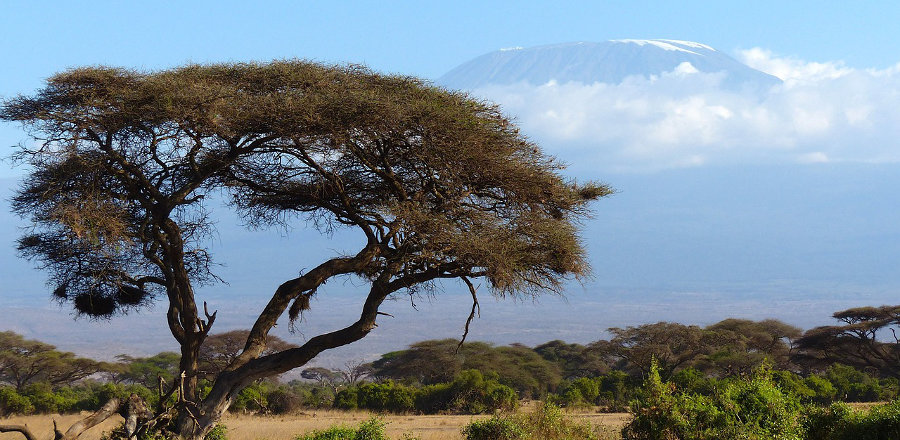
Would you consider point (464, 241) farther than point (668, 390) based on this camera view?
Yes

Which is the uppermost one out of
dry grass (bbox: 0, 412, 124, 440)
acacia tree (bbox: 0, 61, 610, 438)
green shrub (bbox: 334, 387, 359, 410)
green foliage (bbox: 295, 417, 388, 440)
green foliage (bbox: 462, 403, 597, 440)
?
acacia tree (bbox: 0, 61, 610, 438)

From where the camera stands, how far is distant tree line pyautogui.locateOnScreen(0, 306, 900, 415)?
97.7 feet

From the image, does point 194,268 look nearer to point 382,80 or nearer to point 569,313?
point 382,80

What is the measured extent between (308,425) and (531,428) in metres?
8.72

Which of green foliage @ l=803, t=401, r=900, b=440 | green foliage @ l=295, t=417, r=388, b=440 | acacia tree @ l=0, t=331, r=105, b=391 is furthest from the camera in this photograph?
acacia tree @ l=0, t=331, r=105, b=391

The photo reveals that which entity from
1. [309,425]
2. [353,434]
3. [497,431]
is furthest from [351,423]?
[353,434]

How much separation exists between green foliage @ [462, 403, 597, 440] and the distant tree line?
42.5 ft

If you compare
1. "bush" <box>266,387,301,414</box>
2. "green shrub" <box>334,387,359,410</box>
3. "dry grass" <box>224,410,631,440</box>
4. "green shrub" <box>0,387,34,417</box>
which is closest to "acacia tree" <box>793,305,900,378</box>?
"dry grass" <box>224,410,631,440</box>

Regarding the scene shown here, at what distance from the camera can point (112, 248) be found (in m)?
14.1

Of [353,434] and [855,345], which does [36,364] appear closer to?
[353,434]

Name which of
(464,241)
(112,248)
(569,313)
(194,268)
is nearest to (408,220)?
(464,241)

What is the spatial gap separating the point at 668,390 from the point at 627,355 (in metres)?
27.3

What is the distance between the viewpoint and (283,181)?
1638 cm

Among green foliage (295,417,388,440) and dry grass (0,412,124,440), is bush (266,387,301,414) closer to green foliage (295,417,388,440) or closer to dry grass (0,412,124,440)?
dry grass (0,412,124,440)
